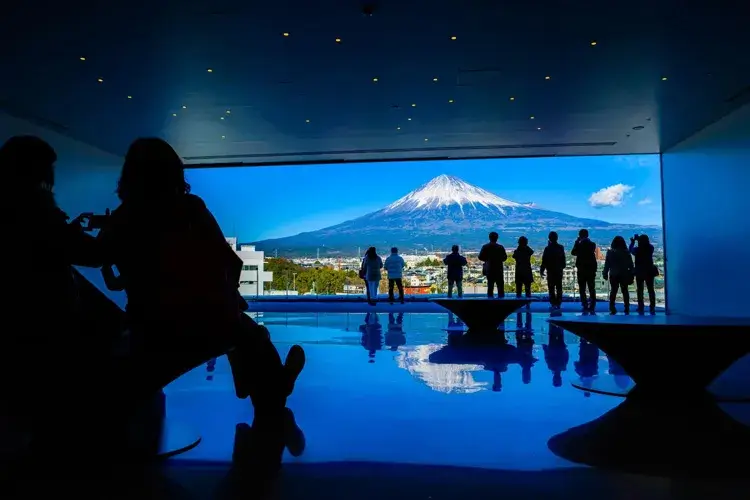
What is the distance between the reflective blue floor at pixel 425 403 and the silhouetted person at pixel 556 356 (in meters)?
0.01

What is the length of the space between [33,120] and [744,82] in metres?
11.1

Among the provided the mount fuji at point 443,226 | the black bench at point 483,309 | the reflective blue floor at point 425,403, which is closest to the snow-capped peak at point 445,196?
the mount fuji at point 443,226

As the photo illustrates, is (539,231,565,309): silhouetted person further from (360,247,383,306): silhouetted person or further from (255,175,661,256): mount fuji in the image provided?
(255,175,661,256): mount fuji

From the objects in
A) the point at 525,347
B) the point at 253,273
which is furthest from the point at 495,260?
the point at 253,273

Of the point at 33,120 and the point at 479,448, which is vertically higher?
the point at 33,120

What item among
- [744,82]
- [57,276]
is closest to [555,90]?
[744,82]

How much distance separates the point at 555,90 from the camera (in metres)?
8.02

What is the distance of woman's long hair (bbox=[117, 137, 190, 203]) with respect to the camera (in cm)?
186

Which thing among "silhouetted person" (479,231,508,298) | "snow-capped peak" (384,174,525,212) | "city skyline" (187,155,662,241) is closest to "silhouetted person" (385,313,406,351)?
"silhouetted person" (479,231,508,298)

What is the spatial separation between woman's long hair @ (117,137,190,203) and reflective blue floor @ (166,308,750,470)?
0.95m

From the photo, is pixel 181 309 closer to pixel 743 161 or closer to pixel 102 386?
pixel 102 386

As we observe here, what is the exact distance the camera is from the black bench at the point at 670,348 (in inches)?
98.7

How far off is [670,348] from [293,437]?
1.87 meters

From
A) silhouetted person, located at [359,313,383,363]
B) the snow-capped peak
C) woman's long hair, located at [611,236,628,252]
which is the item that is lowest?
silhouetted person, located at [359,313,383,363]
